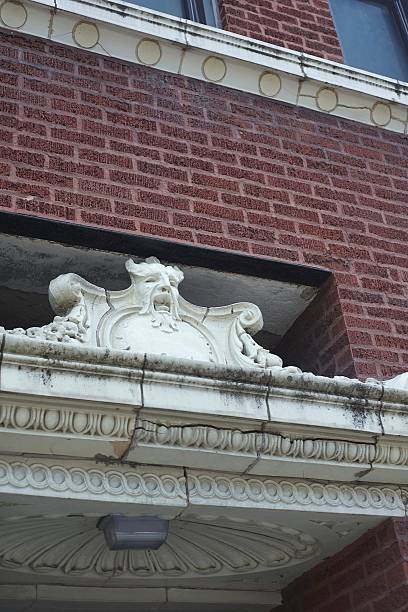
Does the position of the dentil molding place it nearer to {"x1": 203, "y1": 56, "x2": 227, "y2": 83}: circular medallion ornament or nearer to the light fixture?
the light fixture

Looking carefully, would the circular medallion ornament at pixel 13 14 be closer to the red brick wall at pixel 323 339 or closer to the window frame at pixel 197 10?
the window frame at pixel 197 10

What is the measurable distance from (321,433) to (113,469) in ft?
2.72

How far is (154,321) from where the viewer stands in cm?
362

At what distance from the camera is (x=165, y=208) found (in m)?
4.11

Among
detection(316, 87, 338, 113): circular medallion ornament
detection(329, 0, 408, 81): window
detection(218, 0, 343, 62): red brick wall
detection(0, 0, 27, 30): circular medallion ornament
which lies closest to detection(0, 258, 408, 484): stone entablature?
detection(0, 0, 27, 30): circular medallion ornament

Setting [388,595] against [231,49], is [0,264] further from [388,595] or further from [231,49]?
[388,595]

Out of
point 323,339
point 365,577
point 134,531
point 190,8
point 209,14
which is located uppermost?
point 190,8

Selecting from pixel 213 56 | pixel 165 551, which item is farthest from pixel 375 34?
pixel 165 551

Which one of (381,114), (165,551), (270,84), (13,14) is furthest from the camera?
(381,114)

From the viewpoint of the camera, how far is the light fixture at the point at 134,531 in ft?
11.0

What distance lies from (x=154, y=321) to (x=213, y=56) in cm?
181

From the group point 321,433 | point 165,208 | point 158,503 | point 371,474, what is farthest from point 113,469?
point 165,208

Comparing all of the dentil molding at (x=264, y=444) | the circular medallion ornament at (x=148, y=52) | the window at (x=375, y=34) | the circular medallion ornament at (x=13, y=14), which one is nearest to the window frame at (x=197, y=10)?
the circular medallion ornament at (x=148, y=52)

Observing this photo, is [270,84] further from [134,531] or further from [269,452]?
[134,531]
